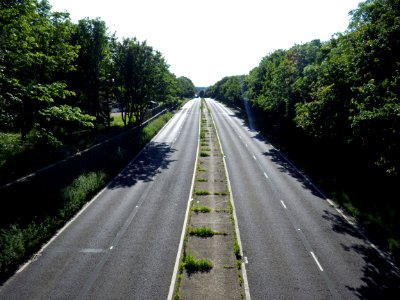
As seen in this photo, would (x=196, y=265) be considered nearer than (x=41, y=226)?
Yes

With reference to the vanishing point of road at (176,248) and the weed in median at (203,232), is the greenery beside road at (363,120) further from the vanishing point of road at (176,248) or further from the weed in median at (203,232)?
the weed in median at (203,232)

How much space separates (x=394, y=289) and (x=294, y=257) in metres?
3.83

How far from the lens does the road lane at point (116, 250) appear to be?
34.1 ft

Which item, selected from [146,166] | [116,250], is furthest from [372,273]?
[146,166]

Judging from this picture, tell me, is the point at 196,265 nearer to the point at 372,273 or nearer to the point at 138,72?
the point at 372,273

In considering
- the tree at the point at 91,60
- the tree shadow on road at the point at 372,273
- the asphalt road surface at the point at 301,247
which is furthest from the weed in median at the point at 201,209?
the tree at the point at 91,60

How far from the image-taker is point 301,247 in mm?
13609

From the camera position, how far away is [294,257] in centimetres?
1274

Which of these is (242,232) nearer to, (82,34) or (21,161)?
(21,161)

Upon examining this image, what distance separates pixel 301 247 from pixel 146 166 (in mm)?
17256

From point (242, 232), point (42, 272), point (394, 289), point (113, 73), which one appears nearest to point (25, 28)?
point (42, 272)

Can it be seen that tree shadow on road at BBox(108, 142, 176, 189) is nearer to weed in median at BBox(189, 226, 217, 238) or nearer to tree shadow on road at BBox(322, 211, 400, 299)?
weed in median at BBox(189, 226, 217, 238)

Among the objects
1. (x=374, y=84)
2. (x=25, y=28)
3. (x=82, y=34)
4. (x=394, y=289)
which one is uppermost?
(x=82, y=34)

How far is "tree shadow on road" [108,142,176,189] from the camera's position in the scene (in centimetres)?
2267
